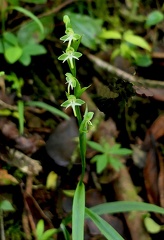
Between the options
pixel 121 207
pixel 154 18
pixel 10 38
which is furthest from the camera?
pixel 154 18

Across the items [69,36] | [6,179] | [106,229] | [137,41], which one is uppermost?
[137,41]

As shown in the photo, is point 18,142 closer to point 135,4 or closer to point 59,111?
point 59,111

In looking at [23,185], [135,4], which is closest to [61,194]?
[23,185]

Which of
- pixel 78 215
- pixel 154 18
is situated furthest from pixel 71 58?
pixel 154 18

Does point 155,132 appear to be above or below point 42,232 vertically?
above

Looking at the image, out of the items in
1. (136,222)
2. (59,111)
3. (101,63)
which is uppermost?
(101,63)

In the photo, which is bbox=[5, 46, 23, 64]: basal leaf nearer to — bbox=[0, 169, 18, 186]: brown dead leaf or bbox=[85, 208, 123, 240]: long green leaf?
bbox=[0, 169, 18, 186]: brown dead leaf

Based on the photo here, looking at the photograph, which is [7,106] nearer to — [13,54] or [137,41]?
[13,54]

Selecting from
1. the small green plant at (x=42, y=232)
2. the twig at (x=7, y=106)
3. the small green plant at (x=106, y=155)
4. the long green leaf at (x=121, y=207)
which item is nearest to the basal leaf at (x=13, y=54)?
the twig at (x=7, y=106)
